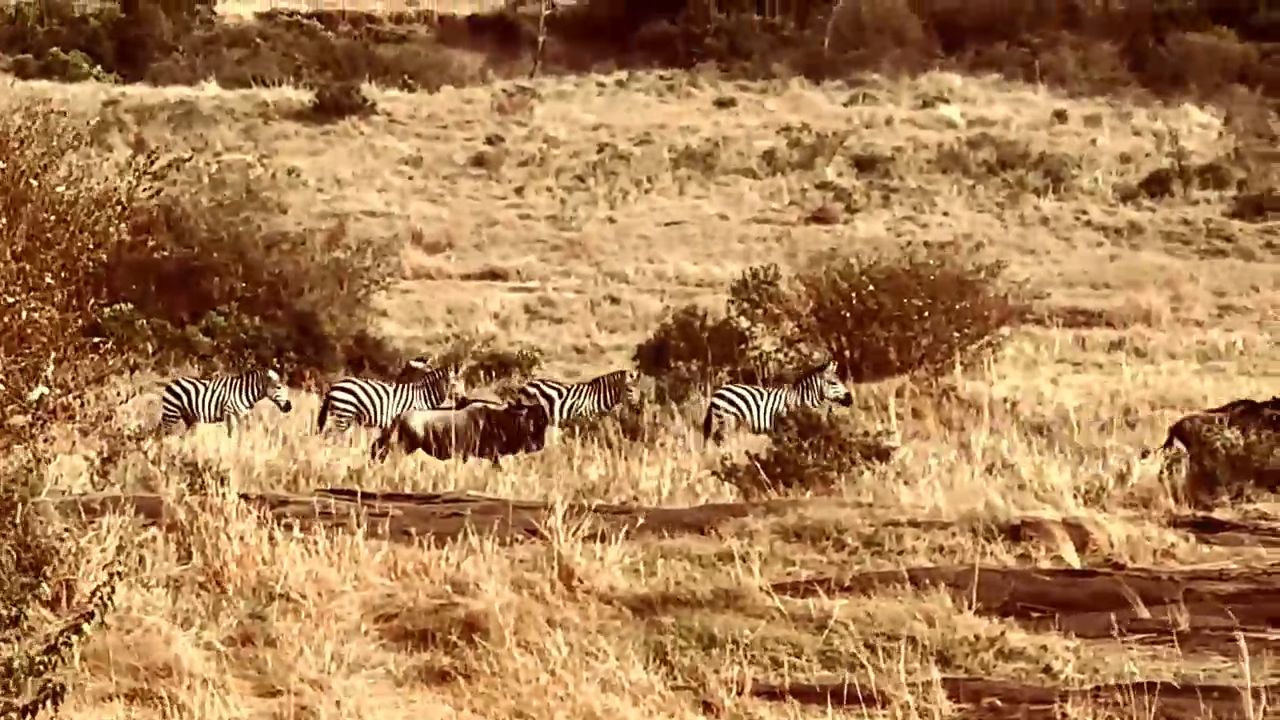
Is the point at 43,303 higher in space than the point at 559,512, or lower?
higher

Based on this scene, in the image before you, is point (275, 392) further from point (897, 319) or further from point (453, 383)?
point (897, 319)

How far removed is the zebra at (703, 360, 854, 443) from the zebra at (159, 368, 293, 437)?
3132mm

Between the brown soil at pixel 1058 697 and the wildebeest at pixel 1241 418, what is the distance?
397 centimetres

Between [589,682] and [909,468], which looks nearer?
[589,682]

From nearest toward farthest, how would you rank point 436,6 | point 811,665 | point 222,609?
point 811,665 < point 222,609 < point 436,6

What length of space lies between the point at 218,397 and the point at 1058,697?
7.79 metres

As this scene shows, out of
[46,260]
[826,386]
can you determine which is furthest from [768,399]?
[46,260]

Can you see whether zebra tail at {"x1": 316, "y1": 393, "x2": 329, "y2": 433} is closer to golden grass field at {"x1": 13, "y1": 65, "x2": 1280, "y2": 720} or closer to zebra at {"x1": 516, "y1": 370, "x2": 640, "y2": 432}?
golden grass field at {"x1": 13, "y1": 65, "x2": 1280, "y2": 720}

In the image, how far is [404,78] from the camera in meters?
39.9

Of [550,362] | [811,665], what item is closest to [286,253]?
[550,362]

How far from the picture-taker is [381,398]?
1067 centimetres

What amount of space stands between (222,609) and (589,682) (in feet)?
4.51

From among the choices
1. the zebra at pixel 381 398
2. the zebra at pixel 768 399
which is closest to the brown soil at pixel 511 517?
the zebra at pixel 768 399

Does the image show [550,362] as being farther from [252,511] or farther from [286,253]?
[252,511]
